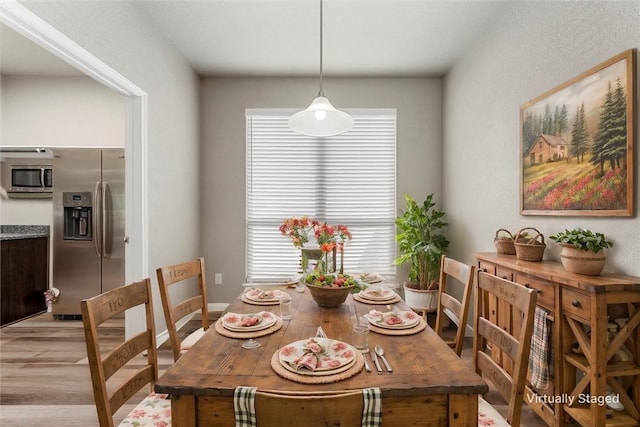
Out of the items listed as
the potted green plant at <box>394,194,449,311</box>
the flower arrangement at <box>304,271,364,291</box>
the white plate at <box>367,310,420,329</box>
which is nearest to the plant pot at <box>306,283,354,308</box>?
the flower arrangement at <box>304,271,364,291</box>

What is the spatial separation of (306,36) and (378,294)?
2.43 meters

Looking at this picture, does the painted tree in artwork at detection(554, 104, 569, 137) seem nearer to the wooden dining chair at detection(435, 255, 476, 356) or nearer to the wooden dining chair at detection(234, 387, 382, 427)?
the wooden dining chair at detection(435, 255, 476, 356)

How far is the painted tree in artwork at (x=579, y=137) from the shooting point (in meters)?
1.88

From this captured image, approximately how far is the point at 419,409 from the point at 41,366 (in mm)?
3018

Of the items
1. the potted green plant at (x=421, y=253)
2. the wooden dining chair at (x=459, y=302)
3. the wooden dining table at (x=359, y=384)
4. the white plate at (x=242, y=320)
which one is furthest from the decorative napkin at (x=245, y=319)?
the potted green plant at (x=421, y=253)

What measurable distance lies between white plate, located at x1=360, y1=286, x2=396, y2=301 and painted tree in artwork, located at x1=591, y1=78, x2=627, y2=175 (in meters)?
1.31

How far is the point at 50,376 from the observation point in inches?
95.6

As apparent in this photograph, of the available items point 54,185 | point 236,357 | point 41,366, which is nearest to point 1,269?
point 54,185

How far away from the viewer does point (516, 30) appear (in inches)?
99.0

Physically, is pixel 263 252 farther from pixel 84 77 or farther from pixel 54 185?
pixel 84 77

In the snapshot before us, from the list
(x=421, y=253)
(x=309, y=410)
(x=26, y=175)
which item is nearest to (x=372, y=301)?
(x=309, y=410)

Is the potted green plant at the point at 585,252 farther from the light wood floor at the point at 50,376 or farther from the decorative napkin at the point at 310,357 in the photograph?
the decorative napkin at the point at 310,357

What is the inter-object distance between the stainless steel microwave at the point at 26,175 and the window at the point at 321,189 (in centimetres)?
234

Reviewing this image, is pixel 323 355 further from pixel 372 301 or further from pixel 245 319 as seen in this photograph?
pixel 372 301
